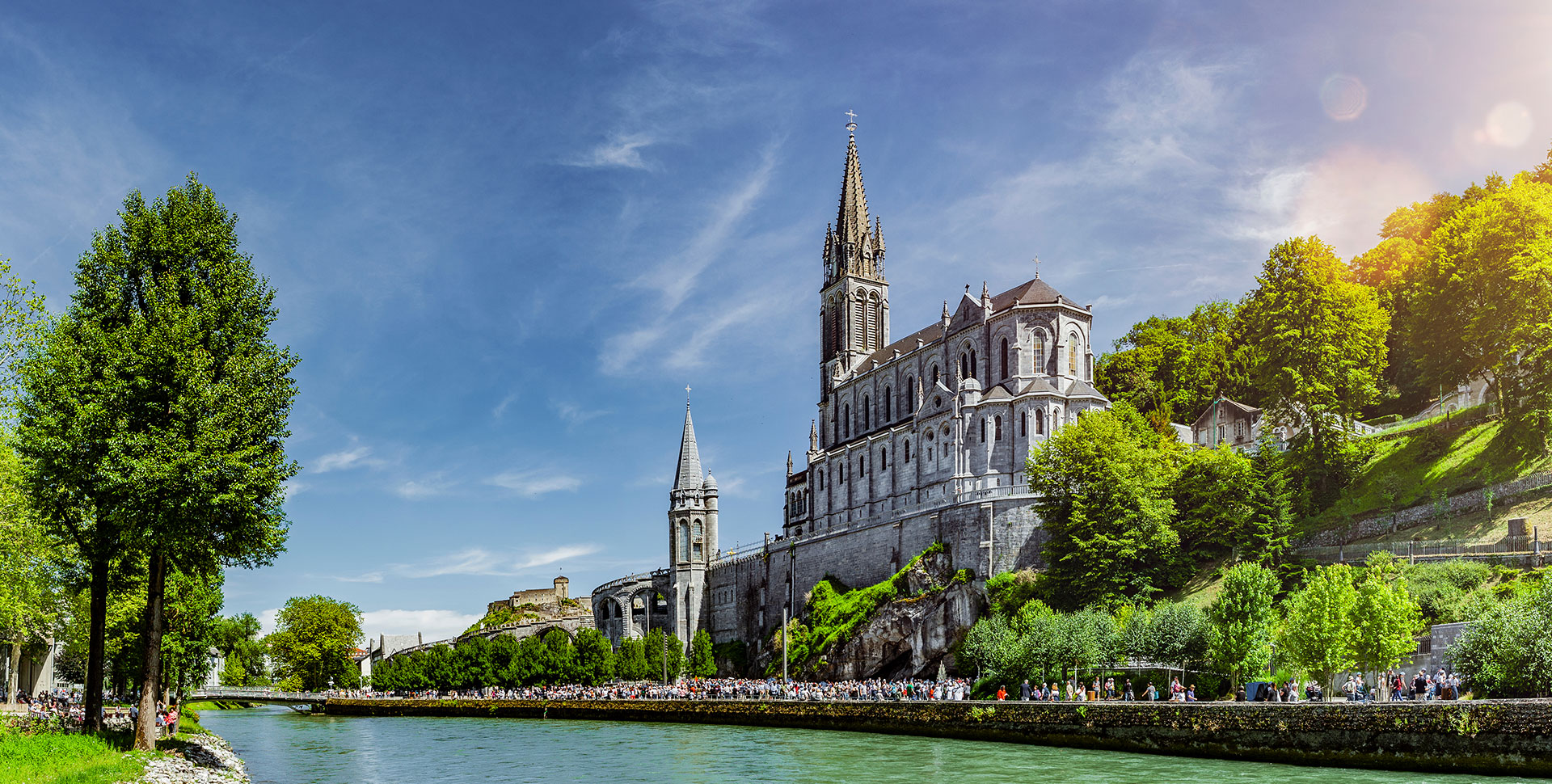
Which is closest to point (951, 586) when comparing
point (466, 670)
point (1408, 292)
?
point (1408, 292)

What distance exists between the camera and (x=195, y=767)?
2484 centimetres

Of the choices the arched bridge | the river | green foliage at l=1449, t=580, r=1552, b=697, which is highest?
green foliage at l=1449, t=580, r=1552, b=697

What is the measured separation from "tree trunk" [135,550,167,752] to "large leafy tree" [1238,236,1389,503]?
40.8 meters

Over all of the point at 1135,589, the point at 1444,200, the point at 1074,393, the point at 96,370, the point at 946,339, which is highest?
the point at 1444,200

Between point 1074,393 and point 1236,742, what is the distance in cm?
3436

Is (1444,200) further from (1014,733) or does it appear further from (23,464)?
(23,464)

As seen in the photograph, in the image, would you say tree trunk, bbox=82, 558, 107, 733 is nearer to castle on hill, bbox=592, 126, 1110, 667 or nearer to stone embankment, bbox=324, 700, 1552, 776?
stone embankment, bbox=324, 700, 1552, 776

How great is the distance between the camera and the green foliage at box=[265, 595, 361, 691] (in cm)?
8700

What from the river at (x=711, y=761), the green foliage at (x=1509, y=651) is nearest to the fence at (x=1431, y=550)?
the green foliage at (x=1509, y=651)

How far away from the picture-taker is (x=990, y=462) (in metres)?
63.3

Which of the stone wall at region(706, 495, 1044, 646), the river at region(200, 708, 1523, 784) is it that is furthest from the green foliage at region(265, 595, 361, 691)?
the river at region(200, 708, 1523, 784)

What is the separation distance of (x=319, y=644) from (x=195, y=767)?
6620 cm

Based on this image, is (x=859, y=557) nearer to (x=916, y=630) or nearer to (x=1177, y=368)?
(x=916, y=630)

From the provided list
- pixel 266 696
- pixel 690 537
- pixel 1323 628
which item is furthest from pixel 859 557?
pixel 266 696
